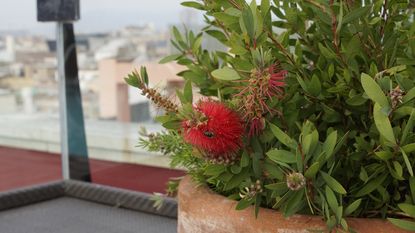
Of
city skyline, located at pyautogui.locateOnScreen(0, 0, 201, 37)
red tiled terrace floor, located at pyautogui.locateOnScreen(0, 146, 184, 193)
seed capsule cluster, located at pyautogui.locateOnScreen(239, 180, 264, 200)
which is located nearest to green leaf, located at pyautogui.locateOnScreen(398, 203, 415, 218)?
seed capsule cluster, located at pyautogui.locateOnScreen(239, 180, 264, 200)

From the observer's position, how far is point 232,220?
1.38 feet

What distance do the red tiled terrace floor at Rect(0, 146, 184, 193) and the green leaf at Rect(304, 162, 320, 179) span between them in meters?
1.22

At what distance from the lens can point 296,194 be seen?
37 cm

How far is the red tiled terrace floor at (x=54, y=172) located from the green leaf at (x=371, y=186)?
117cm

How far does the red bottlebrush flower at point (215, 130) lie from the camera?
1.20ft

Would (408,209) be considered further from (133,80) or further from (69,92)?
(69,92)

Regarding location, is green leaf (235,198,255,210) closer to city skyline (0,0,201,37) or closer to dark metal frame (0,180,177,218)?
dark metal frame (0,180,177,218)

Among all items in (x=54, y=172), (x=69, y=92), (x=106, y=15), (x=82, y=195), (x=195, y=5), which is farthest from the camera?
(x=106, y=15)

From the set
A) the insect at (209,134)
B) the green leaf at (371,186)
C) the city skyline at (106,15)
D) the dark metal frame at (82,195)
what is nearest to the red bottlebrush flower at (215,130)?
the insect at (209,134)

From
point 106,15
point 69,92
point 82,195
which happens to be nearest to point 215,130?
point 82,195

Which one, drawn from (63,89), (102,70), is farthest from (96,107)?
(63,89)

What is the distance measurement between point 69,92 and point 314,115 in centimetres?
131

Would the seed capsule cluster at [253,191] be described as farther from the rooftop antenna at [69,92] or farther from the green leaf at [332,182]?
the rooftop antenna at [69,92]

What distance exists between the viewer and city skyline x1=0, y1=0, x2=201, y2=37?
203 cm
